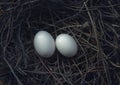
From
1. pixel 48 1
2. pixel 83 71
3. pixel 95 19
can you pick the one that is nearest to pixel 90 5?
pixel 95 19

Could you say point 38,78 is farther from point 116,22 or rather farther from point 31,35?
point 116,22

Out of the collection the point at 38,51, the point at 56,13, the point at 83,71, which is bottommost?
the point at 83,71

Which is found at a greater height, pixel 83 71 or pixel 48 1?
pixel 48 1
